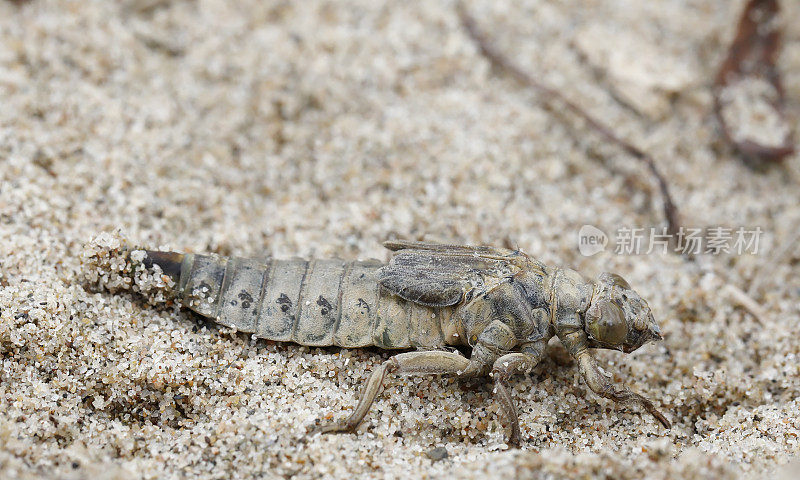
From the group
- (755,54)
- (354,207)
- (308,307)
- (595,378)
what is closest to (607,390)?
(595,378)

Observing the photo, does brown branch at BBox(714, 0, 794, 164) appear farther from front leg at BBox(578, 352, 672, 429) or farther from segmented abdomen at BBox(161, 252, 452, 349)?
segmented abdomen at BBox(161, 252, 452, 349)

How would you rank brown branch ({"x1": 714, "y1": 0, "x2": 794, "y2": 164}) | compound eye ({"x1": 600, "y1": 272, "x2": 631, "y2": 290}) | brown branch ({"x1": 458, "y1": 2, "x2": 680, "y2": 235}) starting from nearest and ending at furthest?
compound eye ({"x1": 600, "y1": 272, "x2": 631, "y2": 290}), brown branch ({"x1": 458, "y1": 2, "x2": 680, "y2": 235}), brown branch ({"x1": 714, "y1": 0, "x2": 794, "y2": 164})

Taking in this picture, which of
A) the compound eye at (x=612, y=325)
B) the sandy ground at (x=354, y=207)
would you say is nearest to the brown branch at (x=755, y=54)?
the sandy ground at (x=354, y=207)

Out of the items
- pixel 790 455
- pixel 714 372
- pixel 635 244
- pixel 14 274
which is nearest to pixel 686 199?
pixel 635 244

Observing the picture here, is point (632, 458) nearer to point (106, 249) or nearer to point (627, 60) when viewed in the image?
point (106, 249)

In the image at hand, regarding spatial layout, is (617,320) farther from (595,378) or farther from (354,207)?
(354,207)

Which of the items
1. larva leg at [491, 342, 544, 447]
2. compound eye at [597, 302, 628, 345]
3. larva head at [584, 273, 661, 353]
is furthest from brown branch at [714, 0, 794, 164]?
larva leg at [491, 342, 544, 447]
